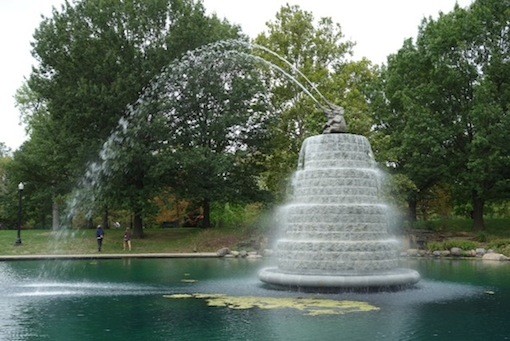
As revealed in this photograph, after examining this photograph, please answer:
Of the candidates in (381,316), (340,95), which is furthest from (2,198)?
(381,316)

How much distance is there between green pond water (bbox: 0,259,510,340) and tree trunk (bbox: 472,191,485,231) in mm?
17572

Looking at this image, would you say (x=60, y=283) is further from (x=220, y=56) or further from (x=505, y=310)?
(x=220, y=56)

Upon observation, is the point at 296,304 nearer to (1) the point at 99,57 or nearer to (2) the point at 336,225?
(2) the point at 336,225

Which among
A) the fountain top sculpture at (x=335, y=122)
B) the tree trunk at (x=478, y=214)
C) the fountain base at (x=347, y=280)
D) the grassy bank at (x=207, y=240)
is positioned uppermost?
the fountain top sculpture at (x=335, y=122)

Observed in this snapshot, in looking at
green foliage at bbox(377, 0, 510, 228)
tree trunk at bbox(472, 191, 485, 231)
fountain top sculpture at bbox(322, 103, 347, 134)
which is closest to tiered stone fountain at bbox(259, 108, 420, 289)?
fountain top sculpture at bbox(322, 103, 347, 134)

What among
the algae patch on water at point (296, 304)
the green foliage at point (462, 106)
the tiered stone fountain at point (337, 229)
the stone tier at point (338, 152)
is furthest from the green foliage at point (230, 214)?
the algae patch on water at point (296, 304)

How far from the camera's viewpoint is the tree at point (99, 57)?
4003 centimetres

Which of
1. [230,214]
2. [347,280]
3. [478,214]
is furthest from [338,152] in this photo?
[230,214]

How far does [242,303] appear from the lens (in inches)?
608

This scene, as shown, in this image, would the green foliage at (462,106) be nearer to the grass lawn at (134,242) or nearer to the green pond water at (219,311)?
the grass lawn at (134,242)

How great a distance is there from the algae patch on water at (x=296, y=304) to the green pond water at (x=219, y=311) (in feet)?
1.03

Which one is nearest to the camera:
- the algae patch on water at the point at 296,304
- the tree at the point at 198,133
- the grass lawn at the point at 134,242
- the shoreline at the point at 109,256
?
the algae patch on water at the point at 296,304

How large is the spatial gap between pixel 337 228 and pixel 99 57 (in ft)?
89.4

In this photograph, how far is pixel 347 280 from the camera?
17.3 meters
